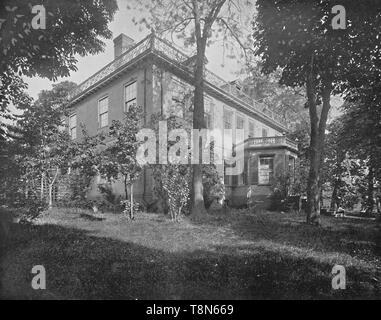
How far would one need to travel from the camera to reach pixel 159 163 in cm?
1131

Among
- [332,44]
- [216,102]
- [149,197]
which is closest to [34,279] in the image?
[332,44]

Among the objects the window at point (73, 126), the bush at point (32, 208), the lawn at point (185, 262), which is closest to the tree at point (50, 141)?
the lawn at point (185, 262)

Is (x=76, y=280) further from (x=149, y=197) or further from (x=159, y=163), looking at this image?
(x=149, y=197)

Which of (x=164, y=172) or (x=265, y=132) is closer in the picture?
(x=164, y=172)

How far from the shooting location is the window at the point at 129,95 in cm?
1688

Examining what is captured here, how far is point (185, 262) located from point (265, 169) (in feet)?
58.2

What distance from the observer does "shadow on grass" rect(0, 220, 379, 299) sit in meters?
4.99

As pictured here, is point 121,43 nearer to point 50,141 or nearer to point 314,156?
point 50,141

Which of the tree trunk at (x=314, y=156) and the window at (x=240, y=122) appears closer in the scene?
the tree trunk at (x=314, y=156)

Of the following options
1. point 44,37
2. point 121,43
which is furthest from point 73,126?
point 44,37

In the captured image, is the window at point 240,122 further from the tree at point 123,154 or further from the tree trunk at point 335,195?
the tree at point 123,154

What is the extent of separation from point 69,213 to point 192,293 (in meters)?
9.16

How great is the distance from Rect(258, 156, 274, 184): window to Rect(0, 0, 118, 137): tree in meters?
16.9

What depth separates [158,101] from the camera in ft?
54.2
